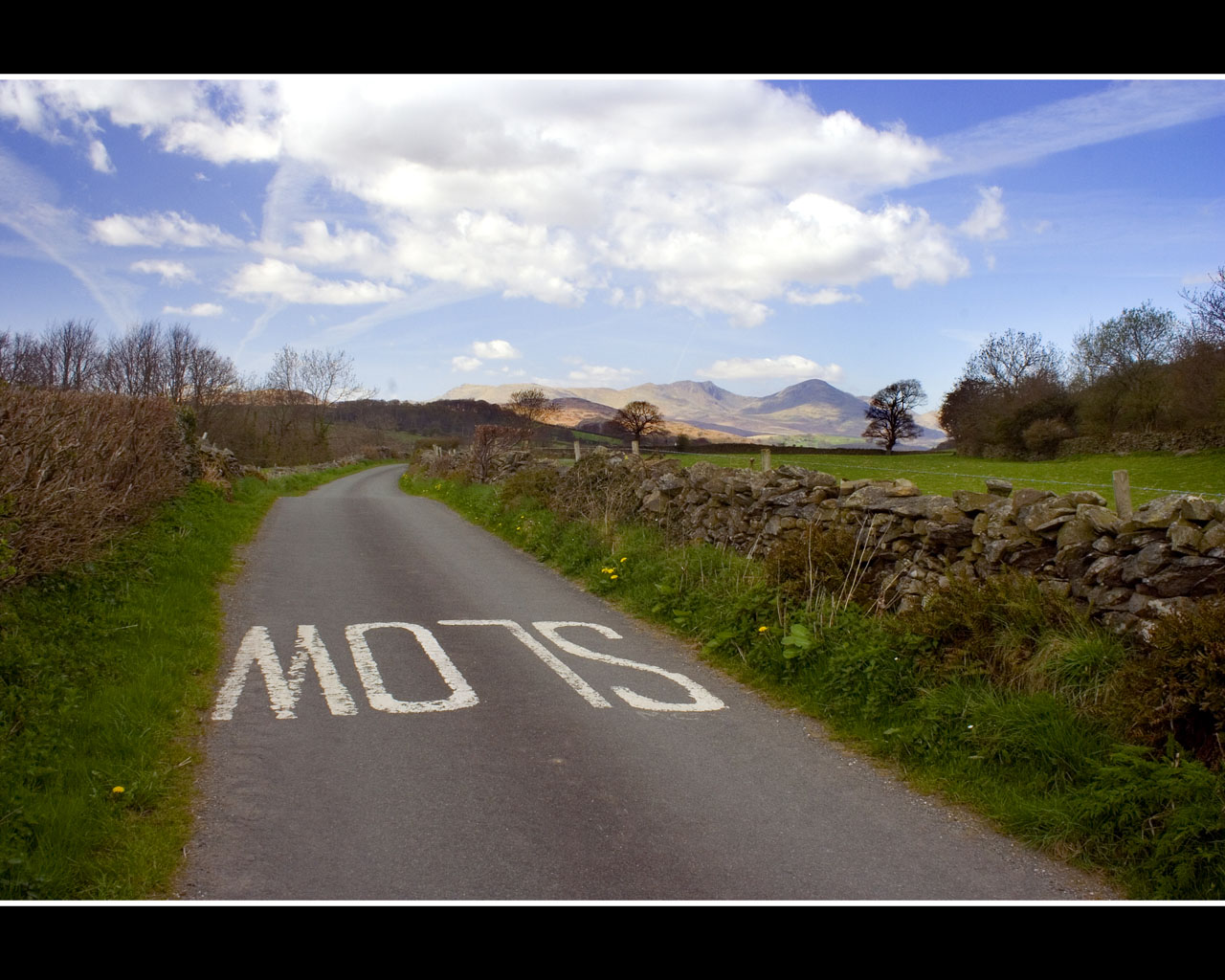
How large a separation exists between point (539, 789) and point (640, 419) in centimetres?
4226

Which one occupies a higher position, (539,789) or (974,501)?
(974,501)

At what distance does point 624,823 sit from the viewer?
172 inches

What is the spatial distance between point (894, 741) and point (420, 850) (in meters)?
3.13

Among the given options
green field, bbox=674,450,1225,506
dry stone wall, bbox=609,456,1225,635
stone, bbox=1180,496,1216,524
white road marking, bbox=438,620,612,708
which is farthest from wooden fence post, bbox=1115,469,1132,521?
green field, bbox=674,450,1225,506

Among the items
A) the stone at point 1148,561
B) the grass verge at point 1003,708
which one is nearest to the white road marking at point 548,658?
the grass verge at point 1003,708

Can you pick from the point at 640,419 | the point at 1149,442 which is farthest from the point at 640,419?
the point at 1149,442

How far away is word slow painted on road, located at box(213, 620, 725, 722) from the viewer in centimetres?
633

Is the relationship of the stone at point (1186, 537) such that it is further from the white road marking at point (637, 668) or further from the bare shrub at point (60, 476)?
the bare shrub at point (60, 476)

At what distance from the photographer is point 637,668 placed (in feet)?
24.7

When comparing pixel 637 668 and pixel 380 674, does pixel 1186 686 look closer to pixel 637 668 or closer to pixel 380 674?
pixel 637 668

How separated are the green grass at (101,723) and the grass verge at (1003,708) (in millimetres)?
4279

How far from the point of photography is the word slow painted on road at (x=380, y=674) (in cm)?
633

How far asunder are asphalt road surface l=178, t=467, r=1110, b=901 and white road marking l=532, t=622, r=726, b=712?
29 millimetres

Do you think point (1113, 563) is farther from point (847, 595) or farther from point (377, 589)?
point (377, 589)
